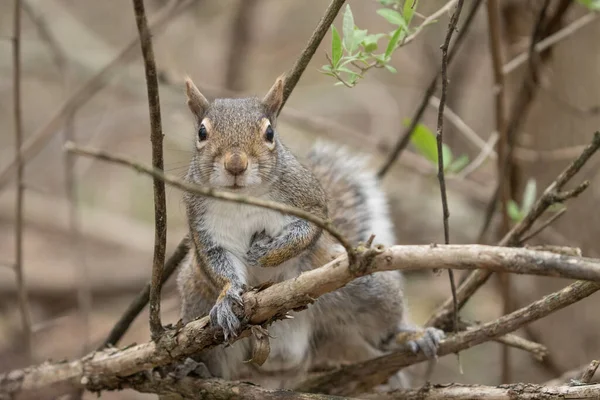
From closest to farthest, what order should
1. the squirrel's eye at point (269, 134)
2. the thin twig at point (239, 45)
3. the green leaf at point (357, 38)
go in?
the green leaf at point (357, 38), the squirrel's eye at point (269, 134), the thin twig at point (239, 45)

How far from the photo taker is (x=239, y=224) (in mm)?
1812

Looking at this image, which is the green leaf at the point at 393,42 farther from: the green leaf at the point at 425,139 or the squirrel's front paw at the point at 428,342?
the squirrel's front paw at the point at 428,342

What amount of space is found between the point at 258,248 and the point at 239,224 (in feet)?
0.26

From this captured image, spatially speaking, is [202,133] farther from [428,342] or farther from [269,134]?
[428,342]

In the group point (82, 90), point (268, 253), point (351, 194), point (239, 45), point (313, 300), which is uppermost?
point (239, 45)

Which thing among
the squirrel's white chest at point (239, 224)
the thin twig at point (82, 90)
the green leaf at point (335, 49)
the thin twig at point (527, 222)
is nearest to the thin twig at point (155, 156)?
the squirrel's white chest at point (239, 224)

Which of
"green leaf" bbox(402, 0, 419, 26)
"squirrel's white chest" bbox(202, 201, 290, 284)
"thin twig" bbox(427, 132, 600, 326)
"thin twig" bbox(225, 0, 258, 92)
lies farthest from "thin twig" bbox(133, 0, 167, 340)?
"thin twig" bbox(225, 0, 258, 92)

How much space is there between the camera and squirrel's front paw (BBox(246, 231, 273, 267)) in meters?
1.76

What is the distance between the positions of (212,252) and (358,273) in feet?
1.85

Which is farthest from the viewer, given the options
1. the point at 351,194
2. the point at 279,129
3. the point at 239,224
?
the point at 279,129

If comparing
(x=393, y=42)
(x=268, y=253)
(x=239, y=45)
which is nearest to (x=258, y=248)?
(x=268, y=253)

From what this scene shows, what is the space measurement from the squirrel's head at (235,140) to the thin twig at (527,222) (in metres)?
0.60

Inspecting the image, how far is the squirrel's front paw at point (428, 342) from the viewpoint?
1934mm

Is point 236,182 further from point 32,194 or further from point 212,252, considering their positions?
point 32,194
